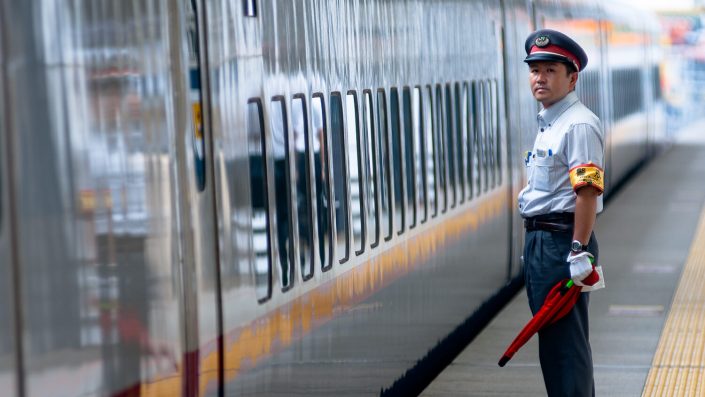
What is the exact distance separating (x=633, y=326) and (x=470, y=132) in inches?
66.0

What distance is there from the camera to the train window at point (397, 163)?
6586 millimetres

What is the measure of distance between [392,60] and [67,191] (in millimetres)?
3591

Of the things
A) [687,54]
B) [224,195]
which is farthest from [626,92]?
[687,54]

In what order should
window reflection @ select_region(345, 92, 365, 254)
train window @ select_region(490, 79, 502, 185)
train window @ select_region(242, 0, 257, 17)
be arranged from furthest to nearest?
train window @ select_region(490, 79, 502, 185)
window reflection @ select_region(345, 92, 365, 254)
train window @ select_region(242, 0, 257, 17)

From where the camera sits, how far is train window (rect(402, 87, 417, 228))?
22.6 ft

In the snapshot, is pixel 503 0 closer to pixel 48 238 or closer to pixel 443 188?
pixel 443 188

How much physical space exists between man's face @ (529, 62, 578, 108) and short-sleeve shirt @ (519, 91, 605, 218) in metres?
0.03

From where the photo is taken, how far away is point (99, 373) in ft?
10.8

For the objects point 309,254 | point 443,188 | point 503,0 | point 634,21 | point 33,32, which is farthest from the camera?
point 634,21

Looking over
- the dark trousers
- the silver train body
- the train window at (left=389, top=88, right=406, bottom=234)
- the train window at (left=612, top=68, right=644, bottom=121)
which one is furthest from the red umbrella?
the train window at (left=612, top=68, right=644, bottom=121)

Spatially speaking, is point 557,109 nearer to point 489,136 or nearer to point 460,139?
point 460,139

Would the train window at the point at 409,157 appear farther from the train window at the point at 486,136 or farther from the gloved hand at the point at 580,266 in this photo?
the train window at the point at 486,136

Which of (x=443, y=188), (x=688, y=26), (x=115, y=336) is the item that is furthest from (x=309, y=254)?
(x=688, y=26)

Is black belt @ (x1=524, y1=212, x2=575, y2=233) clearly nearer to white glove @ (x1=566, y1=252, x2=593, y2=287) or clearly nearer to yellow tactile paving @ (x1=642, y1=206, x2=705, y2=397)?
white glove @ (x1=566, y1=252, x2=593, y2=287)
